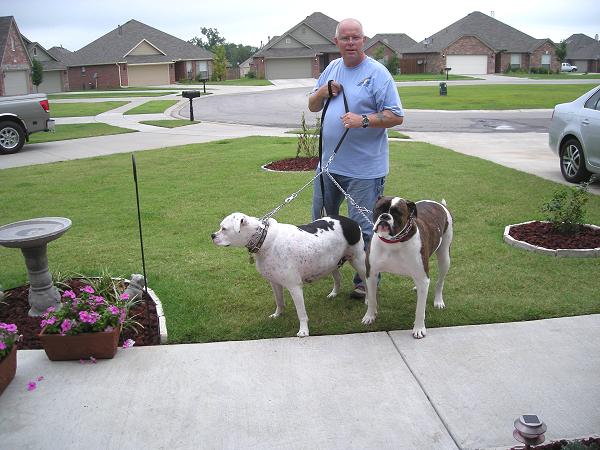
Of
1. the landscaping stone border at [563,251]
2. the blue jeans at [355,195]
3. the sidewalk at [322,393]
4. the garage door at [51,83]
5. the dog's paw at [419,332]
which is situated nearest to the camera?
the sidewalk at [322,393]

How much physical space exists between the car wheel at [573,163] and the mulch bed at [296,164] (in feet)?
14.5

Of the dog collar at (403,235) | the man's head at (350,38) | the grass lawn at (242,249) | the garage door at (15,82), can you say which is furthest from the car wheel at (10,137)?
the garage door at (15,82)

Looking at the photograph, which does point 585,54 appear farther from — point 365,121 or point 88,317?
point 88,317

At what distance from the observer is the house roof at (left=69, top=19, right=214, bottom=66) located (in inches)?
2355

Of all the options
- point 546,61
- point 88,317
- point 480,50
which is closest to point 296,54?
point 480,50

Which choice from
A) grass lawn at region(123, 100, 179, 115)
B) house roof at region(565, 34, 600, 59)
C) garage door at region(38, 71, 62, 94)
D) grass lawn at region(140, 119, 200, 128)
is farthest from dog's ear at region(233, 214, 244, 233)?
house roof at region(565, 34, 600, 59)

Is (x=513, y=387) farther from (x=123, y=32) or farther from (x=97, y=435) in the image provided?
(x=123, y=32)

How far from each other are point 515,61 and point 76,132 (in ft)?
214

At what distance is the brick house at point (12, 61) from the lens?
149ft

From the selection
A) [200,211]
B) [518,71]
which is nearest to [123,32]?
[518,71]

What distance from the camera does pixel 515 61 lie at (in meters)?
73.1

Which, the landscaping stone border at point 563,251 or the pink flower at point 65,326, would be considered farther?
the landscaping stone border at point 563,251

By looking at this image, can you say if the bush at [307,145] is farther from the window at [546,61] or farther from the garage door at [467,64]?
the window at [546,61]

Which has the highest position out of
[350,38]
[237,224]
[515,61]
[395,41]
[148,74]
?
[395,41]
